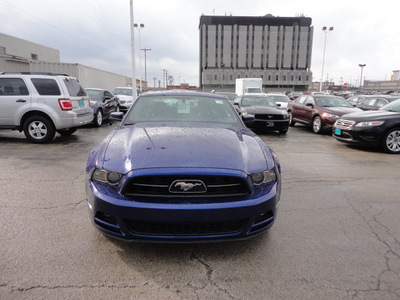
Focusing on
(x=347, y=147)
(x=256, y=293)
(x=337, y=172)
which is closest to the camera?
(x=256, y=293)

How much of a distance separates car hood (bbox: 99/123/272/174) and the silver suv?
559cm

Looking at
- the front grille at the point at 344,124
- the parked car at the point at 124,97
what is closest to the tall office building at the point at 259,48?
the parked car at the point at 124,97

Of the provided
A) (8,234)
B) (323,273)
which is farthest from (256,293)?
(8,234)

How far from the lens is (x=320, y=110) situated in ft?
36.7

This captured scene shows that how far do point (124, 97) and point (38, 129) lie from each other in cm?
1076

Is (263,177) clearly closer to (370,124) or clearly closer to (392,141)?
(370,124)

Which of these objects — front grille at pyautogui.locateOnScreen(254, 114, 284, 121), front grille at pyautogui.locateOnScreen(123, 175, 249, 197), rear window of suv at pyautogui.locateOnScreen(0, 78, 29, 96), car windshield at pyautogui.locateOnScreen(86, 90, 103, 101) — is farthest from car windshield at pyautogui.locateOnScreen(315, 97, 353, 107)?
front grille at pyautogui.locateOnScreen(123, 175, 249, 197)

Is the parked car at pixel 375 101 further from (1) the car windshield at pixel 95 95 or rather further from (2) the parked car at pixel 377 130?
(1) the car windshield at pixel 95 95

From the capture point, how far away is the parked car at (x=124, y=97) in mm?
16688

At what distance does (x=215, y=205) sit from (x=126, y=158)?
35.8 inches

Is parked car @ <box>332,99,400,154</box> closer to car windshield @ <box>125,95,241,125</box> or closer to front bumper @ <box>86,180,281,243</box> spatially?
car windshield @ <box>125,95,241,125</box>

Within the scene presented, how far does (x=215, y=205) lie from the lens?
233cm

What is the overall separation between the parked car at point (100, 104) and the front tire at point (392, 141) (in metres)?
10.3

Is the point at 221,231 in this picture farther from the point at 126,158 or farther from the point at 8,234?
the point at 8,234
